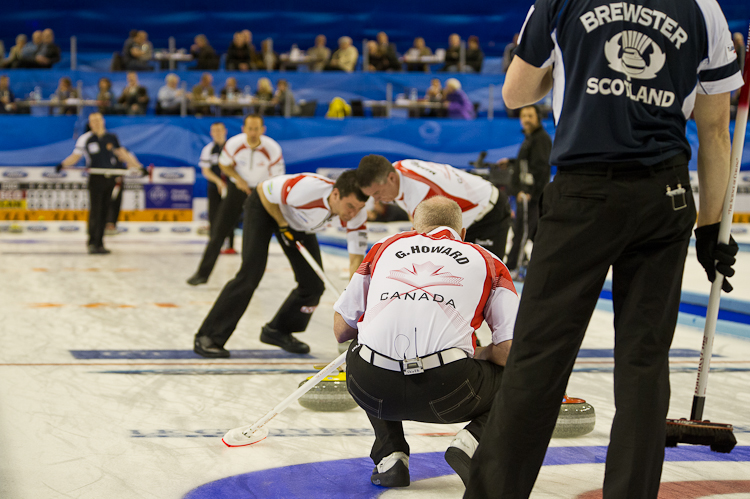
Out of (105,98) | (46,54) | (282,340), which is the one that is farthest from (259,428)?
(46,54)

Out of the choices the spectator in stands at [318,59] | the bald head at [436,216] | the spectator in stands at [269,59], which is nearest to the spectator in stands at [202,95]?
the spectator in stands at [269,59]

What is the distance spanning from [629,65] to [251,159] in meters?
6.40

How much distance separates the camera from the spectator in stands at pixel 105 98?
13.3 meters

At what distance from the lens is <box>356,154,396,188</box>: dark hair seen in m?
3.92

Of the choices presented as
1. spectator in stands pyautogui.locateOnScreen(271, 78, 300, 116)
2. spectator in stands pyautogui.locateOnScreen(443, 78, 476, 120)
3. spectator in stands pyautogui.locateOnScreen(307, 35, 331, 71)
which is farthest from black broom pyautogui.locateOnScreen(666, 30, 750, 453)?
spectator in stands pyautogui.locateOnScreen(307, 35, 331, 71)

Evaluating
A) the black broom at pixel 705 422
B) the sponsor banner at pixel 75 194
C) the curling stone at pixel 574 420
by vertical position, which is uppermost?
the black broom at pixel 705 422

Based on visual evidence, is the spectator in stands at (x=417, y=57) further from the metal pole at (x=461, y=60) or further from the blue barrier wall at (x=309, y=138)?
the blue barrier wall at (x=309, y=138)

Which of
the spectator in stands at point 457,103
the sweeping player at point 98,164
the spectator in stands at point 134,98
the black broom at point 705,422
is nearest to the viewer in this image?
the black broom at point 705,422

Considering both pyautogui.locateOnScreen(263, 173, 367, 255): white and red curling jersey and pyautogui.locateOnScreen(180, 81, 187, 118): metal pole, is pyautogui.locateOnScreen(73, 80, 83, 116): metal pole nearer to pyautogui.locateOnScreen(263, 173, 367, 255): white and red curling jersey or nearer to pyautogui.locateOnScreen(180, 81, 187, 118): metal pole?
pyautogui.locateOnScreen(180, 81, 187, 118): metal pole

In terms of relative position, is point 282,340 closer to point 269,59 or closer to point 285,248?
point 285,248

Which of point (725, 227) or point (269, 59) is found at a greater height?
point (269, 59)

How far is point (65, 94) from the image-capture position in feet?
44.6

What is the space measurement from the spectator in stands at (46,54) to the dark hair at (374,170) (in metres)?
13.4

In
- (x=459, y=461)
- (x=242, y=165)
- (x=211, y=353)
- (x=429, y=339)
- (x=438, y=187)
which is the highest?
(x=438, y=187)
